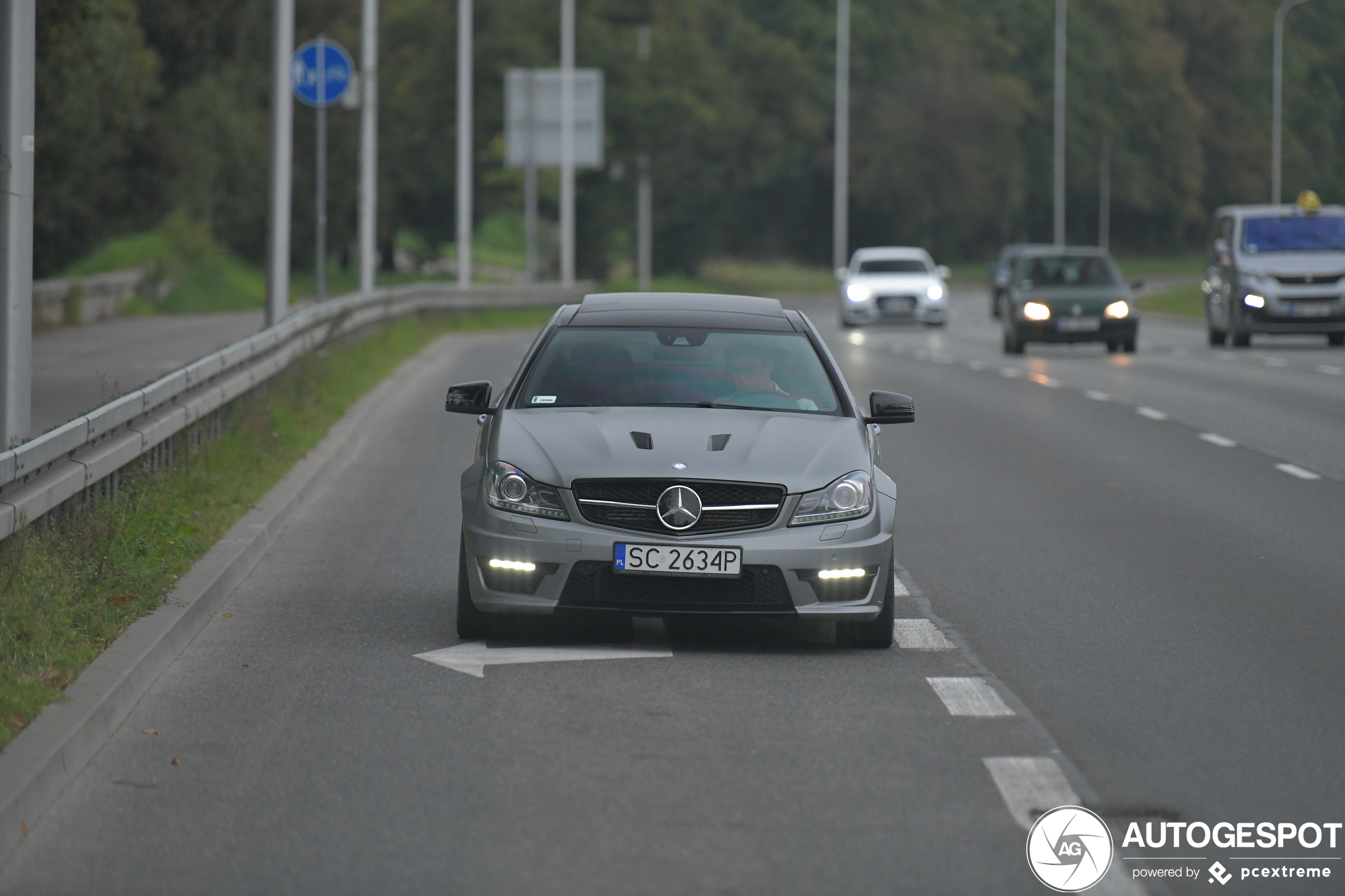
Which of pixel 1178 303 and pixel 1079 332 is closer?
pixel 1079 332

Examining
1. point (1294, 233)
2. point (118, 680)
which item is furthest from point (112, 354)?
point (118, 680)

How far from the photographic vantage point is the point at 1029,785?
258 inches

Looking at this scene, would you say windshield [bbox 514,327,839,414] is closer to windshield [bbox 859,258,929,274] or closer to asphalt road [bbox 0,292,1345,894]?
asphalt road [bbox 0,292,1345,894]

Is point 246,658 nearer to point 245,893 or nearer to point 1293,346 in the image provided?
point 245,893

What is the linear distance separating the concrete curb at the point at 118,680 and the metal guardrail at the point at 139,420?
0.61 metres

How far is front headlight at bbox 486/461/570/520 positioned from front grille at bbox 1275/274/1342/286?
2606 cm

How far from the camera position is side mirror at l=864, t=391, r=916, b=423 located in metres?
9.73

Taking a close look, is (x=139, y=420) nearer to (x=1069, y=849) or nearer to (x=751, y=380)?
(x=751, y=380)

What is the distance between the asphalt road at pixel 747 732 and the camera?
5773 mm

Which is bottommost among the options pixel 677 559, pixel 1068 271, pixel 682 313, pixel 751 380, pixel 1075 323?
pixel 677 559

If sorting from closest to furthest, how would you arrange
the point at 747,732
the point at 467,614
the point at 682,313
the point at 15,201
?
the point at 747,732
the point at 467,614
the point at 682,313
the point at 15,201

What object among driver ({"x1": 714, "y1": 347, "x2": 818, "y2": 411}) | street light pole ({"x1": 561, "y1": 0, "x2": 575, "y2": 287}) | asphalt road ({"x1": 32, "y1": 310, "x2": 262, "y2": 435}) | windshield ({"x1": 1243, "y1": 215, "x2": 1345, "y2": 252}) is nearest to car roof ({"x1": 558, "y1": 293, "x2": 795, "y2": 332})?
driver ({"x1": 714, "y1": 347, "x2": 818, "y2": 411})

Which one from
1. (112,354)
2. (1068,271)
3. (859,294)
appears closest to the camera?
(112,354)

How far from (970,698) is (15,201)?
5098 mm
